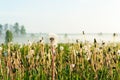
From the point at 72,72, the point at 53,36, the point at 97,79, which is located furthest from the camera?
the point at 72,72

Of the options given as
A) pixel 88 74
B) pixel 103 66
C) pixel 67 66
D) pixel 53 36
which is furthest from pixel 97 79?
pixel 53 36

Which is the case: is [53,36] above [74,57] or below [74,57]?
above

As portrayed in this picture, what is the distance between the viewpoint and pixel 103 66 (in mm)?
4992

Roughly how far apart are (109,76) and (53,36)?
2212 millimetres

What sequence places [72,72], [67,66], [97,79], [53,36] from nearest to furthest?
1. [53,36]
2. [97,79]
3. [72,72]
4. [67,66]

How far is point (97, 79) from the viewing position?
4379mm

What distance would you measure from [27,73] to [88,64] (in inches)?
39.5

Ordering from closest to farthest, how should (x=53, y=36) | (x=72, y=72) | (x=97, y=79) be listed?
(x=53, y=36)
(x=97, y=79)
(x=72, y=72)

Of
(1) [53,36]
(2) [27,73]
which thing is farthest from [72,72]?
(1) [53,36]

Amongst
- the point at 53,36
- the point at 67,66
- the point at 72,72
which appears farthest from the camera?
the point at 67,66

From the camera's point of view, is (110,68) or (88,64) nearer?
(110,68)

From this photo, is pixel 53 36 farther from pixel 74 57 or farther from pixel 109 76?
pixel 74 57

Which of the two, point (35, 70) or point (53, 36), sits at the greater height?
point (53, 36)

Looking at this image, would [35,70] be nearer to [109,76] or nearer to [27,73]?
[27,73]
